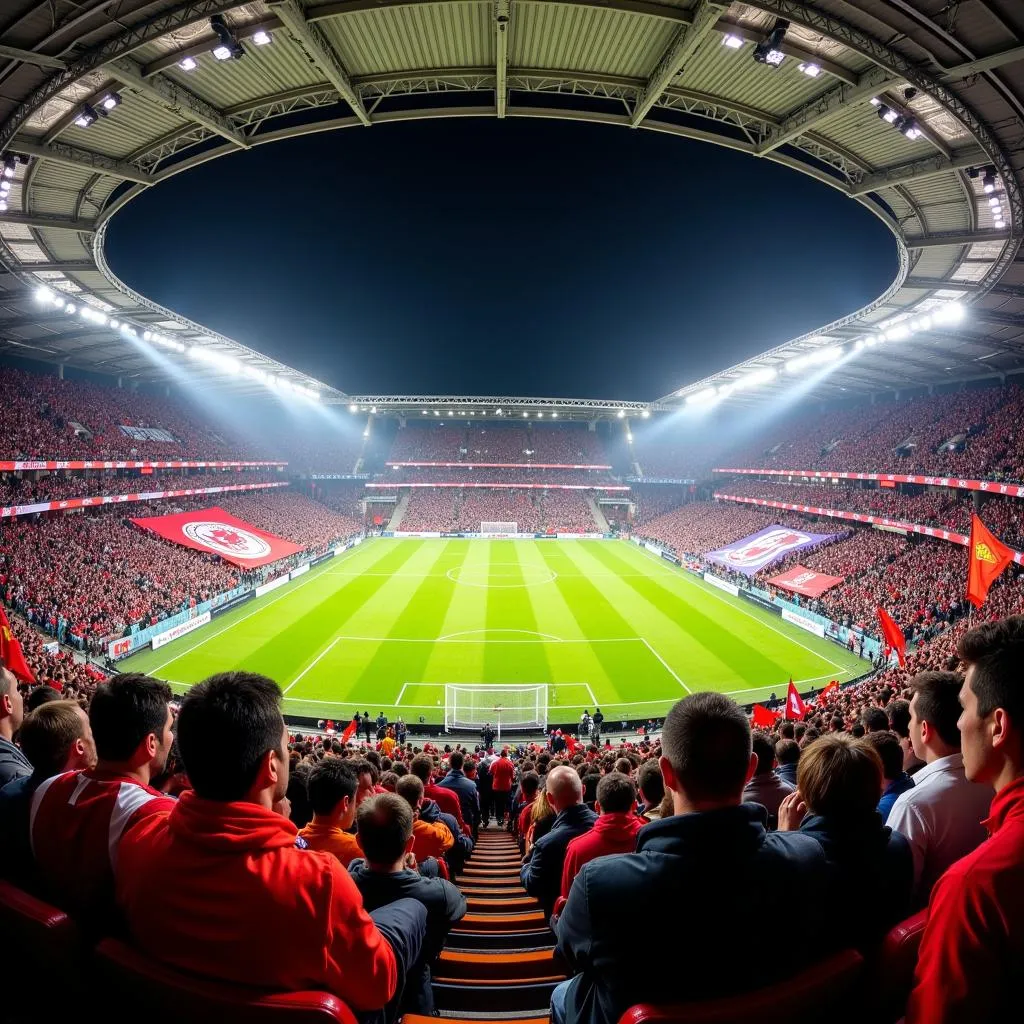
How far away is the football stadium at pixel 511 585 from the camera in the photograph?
1970mm

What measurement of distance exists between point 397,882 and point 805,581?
3642 cm

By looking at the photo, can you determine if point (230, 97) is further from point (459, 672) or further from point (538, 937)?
point (459, 672)

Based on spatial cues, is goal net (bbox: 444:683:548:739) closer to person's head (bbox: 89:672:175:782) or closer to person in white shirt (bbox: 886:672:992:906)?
person in white shirt (bbox: 886:672:992:906)

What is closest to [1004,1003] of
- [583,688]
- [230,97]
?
[230,97]

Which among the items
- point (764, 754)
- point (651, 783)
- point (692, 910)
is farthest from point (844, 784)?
point (651, 783)

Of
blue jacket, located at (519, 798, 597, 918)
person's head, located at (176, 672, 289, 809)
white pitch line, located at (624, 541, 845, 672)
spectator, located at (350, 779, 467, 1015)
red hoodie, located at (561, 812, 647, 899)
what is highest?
person's head, located at (176, 672, 289, 809)

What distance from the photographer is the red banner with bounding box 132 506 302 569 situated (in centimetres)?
3753

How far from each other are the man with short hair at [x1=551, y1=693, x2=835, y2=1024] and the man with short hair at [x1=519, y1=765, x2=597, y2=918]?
2.53m

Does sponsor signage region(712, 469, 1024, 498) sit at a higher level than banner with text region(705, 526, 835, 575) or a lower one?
higher

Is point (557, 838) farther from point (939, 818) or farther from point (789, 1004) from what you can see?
point (789, 1004)

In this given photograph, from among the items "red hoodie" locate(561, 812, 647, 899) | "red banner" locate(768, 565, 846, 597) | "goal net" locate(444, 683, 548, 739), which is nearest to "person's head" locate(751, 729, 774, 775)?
"red hoodie" locate(561, 812, 647, 899)

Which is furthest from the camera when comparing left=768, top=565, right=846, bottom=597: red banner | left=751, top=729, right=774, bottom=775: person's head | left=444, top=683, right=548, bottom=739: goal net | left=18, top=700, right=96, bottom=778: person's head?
left=768, top=565, right=846, bottom=597: red banner

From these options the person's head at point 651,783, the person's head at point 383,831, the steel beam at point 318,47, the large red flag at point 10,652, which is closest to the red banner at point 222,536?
the large red flag at point 10,652

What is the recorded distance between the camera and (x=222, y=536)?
4103 cm
